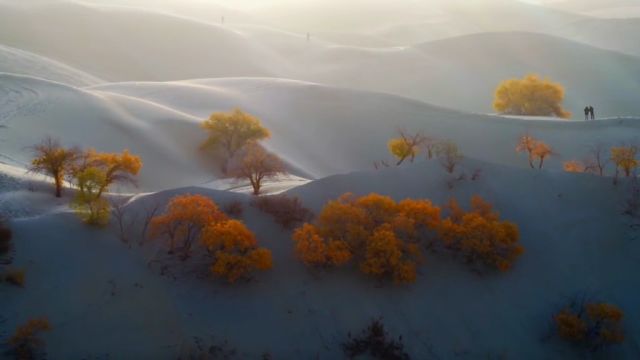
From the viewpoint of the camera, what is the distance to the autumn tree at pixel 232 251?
59.5 feet

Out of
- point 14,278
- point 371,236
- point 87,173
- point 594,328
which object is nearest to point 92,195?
point 87,173

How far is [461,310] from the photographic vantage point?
Answer: 18.8m

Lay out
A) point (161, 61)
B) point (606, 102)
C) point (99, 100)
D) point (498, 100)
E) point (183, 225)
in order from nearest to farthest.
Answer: point (183, 225)
point (99, 100)
point (498, 100)
point (606, 102)
point (161, 61)

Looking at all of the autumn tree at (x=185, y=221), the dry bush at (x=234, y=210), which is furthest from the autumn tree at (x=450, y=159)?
the autumn tree at (x=185, y=221)

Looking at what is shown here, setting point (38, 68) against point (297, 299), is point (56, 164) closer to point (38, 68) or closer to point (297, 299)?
point (297, 299)

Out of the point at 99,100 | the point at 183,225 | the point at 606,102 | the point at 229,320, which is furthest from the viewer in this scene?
the point at 606,102

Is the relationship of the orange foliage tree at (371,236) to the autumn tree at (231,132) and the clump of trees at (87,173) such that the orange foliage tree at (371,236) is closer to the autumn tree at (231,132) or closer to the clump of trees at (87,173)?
the clump of trees at (87,173)

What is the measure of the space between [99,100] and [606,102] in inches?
2578

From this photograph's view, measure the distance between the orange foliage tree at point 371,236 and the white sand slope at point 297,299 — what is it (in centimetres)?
84

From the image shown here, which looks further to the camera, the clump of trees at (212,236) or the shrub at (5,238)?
the clump of trees at (212,236)

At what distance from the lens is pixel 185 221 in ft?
62.1

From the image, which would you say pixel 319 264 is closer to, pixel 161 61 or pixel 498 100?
pixel 498 100

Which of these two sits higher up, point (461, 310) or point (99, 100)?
point (99, 100)

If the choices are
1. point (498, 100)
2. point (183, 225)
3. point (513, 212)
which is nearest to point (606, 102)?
point (498, 100)
